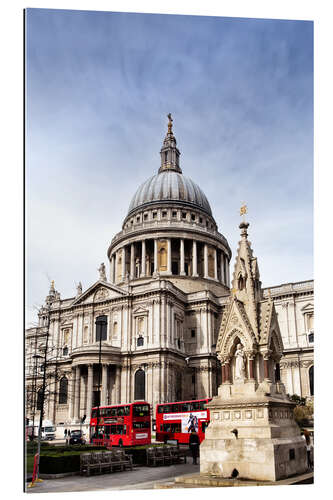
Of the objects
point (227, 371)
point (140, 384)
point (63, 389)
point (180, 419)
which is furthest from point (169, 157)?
point (227, 371)

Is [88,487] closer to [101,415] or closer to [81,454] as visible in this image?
[81,454]

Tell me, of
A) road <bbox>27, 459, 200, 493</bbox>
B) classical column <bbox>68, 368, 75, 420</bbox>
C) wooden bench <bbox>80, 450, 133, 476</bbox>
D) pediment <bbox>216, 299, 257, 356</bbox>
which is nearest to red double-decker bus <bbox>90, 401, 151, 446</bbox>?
road <bbox>27, 459, 200, 493</bbox>

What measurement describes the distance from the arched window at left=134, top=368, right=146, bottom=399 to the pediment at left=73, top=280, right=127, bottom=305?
424 inches

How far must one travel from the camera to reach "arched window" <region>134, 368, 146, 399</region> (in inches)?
2376

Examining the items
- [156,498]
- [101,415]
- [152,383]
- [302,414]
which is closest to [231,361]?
[156,498]

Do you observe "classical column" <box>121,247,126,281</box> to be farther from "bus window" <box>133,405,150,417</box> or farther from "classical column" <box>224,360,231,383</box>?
"classical column" <box>224,360,231,383</box>

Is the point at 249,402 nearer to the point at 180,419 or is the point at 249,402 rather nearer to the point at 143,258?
the point at 180,419

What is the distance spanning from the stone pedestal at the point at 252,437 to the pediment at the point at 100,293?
48.6 m

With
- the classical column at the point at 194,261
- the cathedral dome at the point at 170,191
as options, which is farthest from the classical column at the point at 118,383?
the cathedral dome at the point at 170,191

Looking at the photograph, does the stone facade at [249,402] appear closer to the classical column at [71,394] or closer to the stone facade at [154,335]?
the stone facade at [154,335]

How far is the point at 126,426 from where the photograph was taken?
136ft

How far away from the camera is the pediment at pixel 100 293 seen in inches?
2621

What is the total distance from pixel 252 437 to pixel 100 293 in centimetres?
5254

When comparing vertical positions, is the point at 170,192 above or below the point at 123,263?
above
